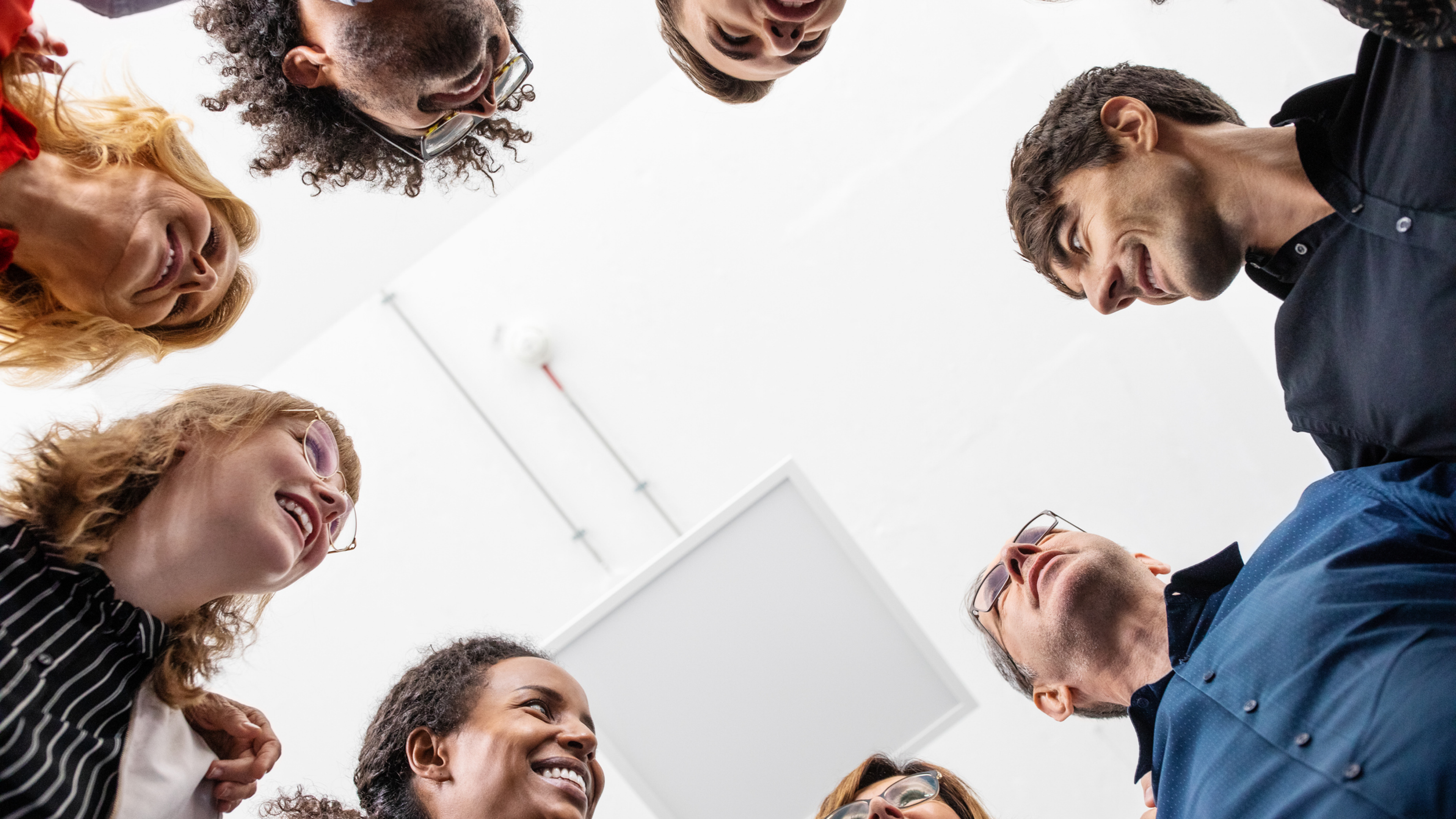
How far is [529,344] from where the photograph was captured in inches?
129

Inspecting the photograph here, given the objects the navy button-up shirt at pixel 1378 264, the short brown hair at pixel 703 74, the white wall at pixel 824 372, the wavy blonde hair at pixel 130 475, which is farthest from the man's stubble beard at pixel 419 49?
the navy button-up shirt at pixel 1378 264

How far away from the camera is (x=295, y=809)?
2.18 meters

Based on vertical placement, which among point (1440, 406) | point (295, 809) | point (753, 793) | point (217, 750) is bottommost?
point (753, 793)

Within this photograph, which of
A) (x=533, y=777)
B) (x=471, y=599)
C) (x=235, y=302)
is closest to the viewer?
(x=533, y=777)

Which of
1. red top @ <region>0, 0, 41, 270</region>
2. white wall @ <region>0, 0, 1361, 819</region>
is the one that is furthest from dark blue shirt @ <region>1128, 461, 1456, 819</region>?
red top @ <region>0, 0, 41, 270</region>

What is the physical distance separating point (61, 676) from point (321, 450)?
573 mm

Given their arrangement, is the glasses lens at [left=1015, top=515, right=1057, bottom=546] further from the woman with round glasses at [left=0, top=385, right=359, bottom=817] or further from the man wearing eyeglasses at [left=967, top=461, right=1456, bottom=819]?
the woman with round glasses at [left=0, top=385, right=359, bottom=817]

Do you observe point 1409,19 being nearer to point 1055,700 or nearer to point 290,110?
point 1055,700

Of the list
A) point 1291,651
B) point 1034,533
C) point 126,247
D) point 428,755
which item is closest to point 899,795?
point 1034,533

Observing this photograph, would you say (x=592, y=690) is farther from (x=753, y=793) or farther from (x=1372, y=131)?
(x=1372, y=131)

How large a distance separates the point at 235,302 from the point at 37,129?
0.50 meters

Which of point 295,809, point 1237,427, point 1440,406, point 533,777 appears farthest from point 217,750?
point 1237,427

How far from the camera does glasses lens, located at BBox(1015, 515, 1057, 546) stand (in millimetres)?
2455

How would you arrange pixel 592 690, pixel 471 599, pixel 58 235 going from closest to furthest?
pixel 58 235
pixel 592 690
pixel 471 599
